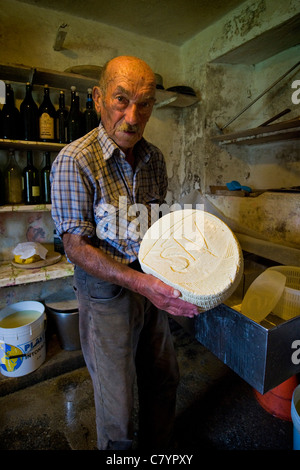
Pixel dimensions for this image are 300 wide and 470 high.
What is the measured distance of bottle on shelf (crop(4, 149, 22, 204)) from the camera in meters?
2.04

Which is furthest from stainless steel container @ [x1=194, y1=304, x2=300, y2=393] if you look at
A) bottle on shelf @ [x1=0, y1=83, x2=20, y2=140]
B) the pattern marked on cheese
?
bottle on shelf @ [x1=0, y1=83, x2=20, y2=140]

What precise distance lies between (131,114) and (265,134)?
1576 millimetres

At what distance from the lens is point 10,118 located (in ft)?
6.34

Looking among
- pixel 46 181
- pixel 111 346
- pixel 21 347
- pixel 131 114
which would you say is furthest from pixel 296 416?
pixel 46 181

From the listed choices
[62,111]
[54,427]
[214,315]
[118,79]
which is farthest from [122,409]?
[62,111]

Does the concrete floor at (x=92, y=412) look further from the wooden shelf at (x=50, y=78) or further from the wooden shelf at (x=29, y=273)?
the wooden shelf at (x=50, y=78)

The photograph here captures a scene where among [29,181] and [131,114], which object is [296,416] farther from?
[29,181]

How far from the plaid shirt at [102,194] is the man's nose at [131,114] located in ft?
0.35

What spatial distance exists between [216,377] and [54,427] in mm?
1110

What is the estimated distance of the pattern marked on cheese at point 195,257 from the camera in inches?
31.6

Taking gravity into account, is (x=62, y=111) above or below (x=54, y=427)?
above

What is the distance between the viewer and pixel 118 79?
3.33 ft

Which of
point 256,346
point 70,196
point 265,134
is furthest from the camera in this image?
point 265,134
